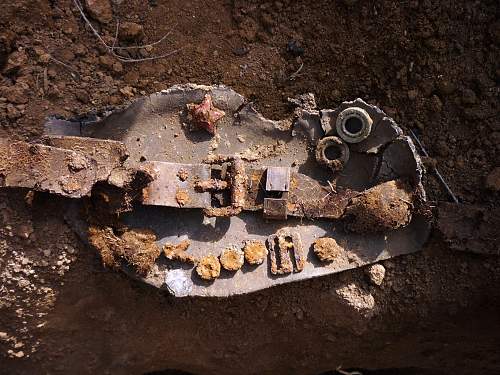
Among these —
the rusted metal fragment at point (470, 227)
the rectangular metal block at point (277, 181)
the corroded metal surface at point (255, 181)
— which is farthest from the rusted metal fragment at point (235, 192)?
the rusted metal fragment at point (470, 227)

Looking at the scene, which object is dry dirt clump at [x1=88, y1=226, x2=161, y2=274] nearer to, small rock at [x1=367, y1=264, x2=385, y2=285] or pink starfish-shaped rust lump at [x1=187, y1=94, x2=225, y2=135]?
pink starfish-shaped rust lump at [x1=187, y1=94, x2=225, y2=135]

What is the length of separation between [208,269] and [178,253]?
159 mm

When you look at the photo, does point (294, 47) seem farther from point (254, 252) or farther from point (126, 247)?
point (126, 247)

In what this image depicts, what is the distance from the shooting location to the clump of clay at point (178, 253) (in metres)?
2.70

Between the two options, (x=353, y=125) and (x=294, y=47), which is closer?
(x=353, y=125)

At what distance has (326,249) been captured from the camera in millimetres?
2746

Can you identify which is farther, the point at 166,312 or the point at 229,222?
the point at 166,312

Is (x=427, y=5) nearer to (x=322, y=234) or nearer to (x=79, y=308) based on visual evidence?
(x=322, y=234)

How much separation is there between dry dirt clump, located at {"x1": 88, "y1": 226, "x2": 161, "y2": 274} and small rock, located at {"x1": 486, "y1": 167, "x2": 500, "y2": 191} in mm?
1663

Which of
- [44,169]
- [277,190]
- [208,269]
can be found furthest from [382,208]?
[44,169]

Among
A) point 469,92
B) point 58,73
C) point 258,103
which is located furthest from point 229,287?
A: point 469,92

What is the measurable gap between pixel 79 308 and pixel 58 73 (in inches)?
46.8

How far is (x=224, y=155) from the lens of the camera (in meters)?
2.82

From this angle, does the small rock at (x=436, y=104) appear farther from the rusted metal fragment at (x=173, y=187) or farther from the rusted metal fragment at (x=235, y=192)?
the rusted metal fragment at (x=173, y=187)
